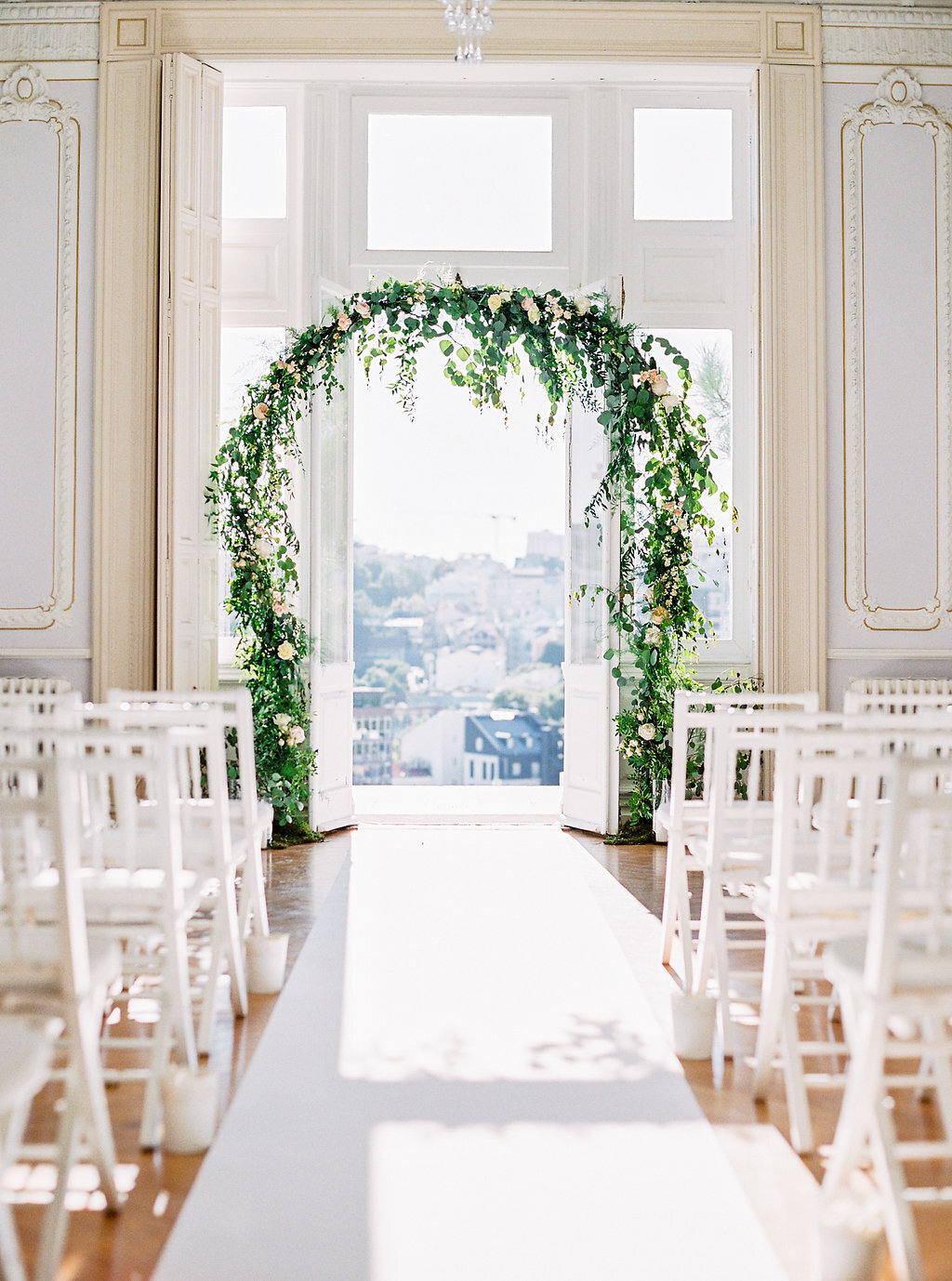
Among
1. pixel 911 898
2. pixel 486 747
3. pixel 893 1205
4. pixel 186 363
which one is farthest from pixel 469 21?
pixel 486 747

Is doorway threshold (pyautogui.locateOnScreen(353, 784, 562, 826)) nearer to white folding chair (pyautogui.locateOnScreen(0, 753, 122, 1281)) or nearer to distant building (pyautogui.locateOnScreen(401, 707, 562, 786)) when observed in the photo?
distant building (pyautogui.locateOnScreen(401, 707, 562, 786))

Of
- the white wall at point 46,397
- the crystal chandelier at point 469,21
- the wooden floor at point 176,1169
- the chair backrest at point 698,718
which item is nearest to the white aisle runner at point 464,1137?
the wooden floor at point 176,1169

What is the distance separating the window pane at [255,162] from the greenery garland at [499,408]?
118cm

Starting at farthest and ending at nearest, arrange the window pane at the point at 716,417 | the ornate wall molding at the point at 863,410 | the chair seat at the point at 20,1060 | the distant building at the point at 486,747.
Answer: the distant building at the point at 486,747, the window pane at the point at 716,417, the ornate wall molding at the point at 863,410, the chair seat at the point at 20,1060

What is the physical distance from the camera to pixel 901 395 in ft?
19.8

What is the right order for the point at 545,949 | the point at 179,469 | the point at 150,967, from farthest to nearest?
the point at 179,469 < the point at 545,949 < the point at 150,967

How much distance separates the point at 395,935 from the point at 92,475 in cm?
317

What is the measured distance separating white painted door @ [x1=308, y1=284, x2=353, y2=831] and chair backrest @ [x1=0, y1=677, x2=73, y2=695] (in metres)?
1.26

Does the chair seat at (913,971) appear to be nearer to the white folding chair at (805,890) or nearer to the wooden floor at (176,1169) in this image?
the white folding chair at (805,890)

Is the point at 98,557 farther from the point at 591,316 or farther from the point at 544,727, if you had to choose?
the point at 544,727

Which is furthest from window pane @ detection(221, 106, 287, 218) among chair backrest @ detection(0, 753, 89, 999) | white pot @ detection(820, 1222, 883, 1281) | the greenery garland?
white pot @ detection(820, 1222, 883, 1281)

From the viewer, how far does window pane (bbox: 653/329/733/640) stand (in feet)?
21.8

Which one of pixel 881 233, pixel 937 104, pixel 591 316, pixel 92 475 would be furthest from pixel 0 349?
pixel 937 104

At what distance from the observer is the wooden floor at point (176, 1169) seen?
1.97 m
